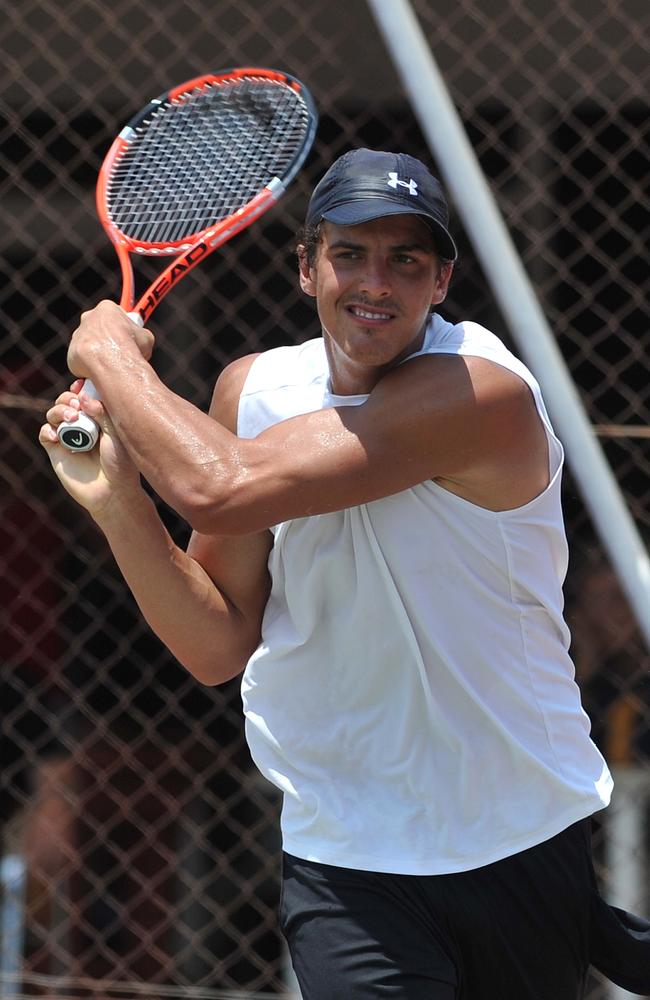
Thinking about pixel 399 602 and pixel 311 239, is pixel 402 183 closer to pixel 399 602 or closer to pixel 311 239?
pixel 311 239

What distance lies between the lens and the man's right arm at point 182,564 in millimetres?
1988

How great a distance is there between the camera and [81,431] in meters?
1.95

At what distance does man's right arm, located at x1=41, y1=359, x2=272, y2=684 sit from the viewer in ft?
6.52

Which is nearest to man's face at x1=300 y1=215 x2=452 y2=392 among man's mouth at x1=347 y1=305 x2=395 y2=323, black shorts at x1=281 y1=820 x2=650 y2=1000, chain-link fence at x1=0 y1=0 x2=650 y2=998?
man's mouth at x1=347 y1=305 x2=395 y2=323

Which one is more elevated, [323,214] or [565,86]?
[323,214]

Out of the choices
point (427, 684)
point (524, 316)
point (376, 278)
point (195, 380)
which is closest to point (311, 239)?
point (376, 278)

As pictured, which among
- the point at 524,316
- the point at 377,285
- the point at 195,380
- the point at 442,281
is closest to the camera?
the point at 377,285

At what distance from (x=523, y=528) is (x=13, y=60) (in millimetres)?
2793

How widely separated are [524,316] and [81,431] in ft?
3.53

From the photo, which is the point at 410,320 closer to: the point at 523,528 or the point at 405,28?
the point at 523,528

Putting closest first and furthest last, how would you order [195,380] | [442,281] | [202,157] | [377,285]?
[377,285] → [442,281] → [202,157] → [195,380]

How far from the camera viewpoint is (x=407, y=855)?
6.24 feet

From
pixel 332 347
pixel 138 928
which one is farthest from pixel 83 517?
pixel 332 347

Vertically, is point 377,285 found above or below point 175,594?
above
